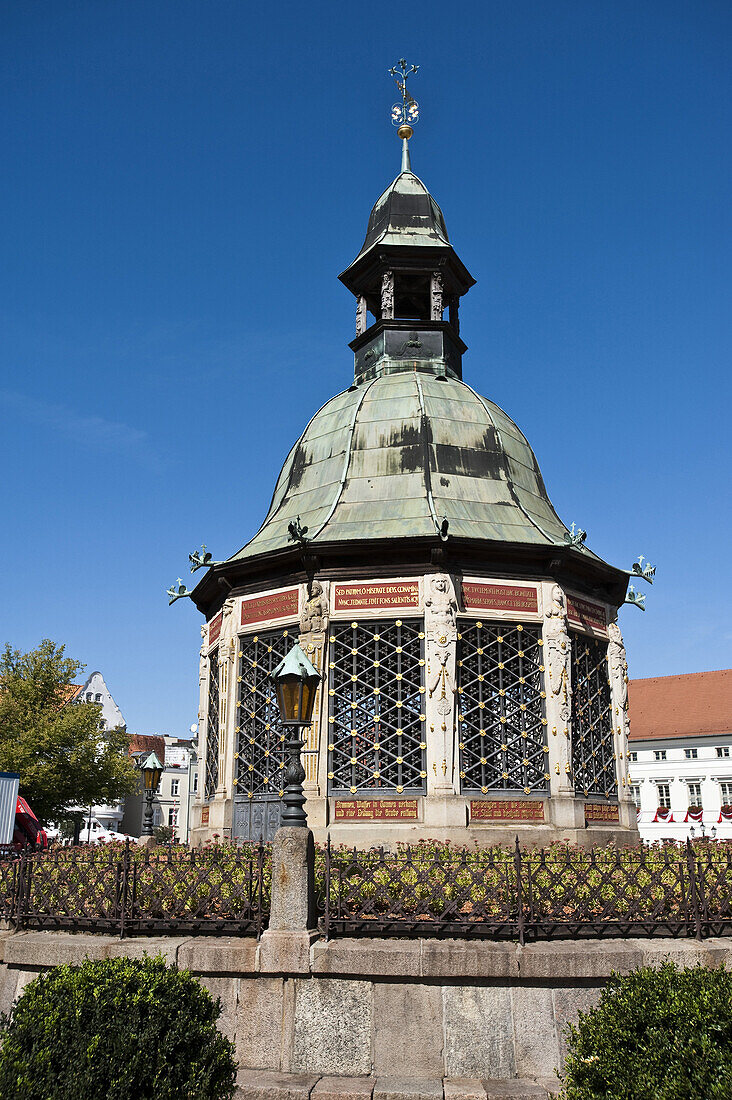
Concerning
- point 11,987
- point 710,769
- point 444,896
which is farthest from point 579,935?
point 710,769

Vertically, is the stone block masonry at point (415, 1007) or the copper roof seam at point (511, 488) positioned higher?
the copper roof seam at point (511, 488)

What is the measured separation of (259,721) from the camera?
16875 mm

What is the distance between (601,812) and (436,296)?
14.5 meters

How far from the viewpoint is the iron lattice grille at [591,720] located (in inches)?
655

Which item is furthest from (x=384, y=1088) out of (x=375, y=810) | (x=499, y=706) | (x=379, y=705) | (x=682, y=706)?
(x=682, y=706)

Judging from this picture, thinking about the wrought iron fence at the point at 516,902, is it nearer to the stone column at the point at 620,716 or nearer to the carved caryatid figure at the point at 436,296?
the stone column at the point at 620,716

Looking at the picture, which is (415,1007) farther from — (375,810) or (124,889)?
(375,810)

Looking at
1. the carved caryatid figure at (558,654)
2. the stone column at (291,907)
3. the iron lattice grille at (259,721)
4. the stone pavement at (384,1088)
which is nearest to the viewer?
the stone pavement at (384,1088)

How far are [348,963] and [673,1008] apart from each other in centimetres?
360

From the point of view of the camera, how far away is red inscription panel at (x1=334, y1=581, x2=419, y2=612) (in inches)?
643

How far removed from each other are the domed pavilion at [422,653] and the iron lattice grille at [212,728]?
97mm

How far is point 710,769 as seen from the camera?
201 ft

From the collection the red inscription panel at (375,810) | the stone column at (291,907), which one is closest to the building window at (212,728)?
the red inscription panel at (375,810)

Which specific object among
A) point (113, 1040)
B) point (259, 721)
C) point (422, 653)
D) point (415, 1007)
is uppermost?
point (422, 653)
